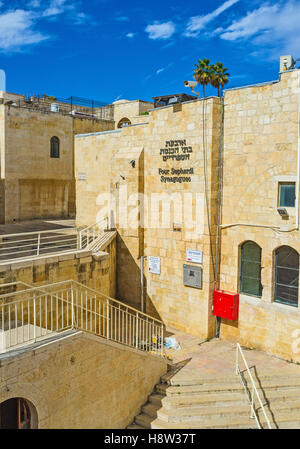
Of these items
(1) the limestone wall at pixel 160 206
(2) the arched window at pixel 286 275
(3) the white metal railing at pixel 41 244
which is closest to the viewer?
(3) the white metal railing at pixel 41 244

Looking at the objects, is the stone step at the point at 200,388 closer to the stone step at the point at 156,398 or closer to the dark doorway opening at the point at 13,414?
the stone step at the point at 156,398

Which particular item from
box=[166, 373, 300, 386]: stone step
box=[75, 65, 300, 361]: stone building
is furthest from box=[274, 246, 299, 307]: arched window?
box=[166, 373, 300, 386]: stone step

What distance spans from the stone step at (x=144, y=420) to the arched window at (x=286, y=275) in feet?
16.5

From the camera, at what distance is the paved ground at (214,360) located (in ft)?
36.5

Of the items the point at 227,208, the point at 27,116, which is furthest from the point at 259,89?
the point at 27,116

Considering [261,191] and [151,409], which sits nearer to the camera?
[151,409]

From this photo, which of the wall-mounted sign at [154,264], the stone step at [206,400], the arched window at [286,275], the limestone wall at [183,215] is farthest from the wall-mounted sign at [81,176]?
the stone step at [206,400]

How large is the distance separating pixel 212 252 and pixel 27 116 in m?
13.7

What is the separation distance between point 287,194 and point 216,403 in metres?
6.03

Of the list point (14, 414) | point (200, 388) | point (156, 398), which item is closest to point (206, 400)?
point (200, 388)

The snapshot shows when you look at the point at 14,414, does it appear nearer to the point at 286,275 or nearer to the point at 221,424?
the point at 221,424

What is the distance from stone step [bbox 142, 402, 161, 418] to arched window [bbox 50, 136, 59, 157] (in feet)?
52.9

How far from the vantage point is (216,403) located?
1008 centimetres

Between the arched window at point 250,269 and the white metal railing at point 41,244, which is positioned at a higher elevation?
the white metal railing at point 41,244
